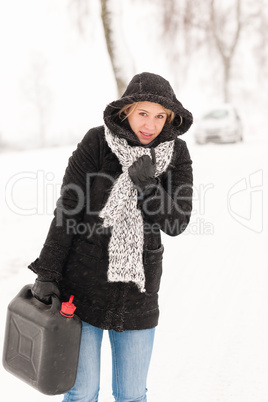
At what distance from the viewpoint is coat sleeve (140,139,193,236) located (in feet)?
6.35

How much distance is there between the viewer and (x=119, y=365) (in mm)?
2023

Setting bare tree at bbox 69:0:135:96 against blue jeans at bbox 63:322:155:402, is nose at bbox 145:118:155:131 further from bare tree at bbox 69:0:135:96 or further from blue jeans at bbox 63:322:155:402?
bare tree at bbox 69:0:135:96

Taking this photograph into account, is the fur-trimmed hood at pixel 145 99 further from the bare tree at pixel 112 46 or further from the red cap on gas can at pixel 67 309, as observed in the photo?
the bare tree at pixel 112 46

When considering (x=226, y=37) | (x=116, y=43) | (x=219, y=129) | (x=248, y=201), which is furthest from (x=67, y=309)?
(x=226, y=37)

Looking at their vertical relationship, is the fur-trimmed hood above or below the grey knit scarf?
above

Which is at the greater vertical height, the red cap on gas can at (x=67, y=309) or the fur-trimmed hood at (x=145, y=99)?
the fur-trimmed hood at (x=145, y=99)

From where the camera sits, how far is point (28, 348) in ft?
6.29

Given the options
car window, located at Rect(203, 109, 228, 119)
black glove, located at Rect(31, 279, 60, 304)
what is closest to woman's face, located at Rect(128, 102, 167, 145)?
black glove, located at Rect(31, 279, 60, 304)

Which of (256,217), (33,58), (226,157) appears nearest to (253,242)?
(256,217)

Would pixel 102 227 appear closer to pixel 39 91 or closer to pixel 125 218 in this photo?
pixel 125 218

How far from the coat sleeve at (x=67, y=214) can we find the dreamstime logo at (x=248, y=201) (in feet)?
14.3

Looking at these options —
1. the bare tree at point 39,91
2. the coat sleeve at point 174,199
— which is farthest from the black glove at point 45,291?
the bare tree at point 39,91

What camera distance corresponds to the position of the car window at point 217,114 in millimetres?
16188

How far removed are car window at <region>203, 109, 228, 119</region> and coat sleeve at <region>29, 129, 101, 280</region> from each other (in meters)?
14.8
